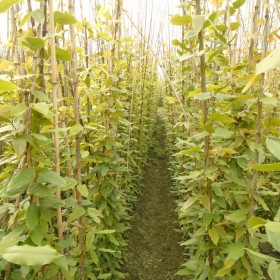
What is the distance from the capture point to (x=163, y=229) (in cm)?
344

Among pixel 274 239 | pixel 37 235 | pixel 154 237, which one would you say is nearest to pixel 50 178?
pixel 37 235

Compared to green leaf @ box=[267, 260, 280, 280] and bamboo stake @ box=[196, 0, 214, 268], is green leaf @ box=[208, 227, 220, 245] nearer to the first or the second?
bamboo stake @ box=[196, 0, 214, 268]

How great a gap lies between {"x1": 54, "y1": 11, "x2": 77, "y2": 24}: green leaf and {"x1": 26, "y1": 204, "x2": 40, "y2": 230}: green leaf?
615 mm

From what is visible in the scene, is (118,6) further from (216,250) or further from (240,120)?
(216,250)

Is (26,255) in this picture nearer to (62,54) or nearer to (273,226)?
(273,226)

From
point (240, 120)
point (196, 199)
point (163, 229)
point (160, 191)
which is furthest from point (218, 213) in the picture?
point (160, 191)

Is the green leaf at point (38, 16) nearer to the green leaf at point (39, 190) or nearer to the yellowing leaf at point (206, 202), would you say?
the green leaf at point (39, 190)

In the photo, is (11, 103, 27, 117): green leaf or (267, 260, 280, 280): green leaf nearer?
(267, 260, 280, 280): green leaf

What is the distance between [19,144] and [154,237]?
2636mm

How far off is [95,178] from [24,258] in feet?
5.34

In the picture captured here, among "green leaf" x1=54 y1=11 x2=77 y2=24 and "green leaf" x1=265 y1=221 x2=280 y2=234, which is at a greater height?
"green leaf" x1=54 y1=11 x2=77 y2=24

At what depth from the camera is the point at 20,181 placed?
950 mm

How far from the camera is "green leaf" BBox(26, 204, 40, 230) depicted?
0.99m

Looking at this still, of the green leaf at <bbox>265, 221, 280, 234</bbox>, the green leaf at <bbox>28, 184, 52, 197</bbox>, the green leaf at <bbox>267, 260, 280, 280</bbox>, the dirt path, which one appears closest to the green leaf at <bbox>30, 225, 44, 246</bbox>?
the green leaf at <bbox>28, 184, 52, 197</bbox>
